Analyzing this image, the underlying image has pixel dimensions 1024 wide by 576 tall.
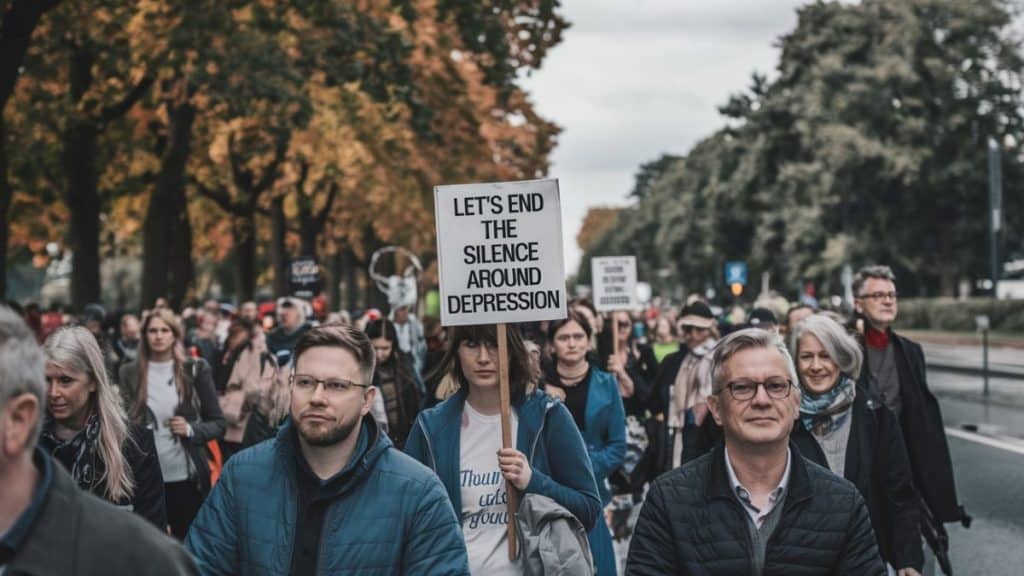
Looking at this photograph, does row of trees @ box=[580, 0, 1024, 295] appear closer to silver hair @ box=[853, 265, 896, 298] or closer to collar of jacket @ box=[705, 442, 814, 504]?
silver hair @ box=[853, 265, 896, 298]

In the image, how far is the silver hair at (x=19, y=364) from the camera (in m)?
2.31

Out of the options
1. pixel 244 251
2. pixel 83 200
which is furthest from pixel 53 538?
pixel 244 251

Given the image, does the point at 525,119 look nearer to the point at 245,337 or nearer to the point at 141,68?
the point at 141,68

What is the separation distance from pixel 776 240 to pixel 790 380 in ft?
208

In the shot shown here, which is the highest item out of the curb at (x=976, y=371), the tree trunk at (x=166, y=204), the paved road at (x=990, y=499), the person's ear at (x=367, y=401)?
the tree trunk at (x=166, y=204)

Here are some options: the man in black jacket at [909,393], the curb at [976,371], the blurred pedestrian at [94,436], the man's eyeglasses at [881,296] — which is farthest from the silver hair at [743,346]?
the curb at [976,371]

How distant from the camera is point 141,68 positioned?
70.7 feet

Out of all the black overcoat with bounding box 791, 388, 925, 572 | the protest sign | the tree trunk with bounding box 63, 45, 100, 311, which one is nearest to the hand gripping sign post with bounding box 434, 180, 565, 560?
the black overcoat with bounding box 791, 388, 925, 572

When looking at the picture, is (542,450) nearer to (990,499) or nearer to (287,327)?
(287,327)

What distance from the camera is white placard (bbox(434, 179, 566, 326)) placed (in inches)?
248

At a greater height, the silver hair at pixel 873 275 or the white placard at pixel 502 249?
the white placard at pixel 502 249

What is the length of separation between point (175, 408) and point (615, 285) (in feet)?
28.8

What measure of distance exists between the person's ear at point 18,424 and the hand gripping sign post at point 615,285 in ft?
45.4

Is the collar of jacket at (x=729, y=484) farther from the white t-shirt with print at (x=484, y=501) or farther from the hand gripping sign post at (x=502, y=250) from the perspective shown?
the hand gripping sign post at (x=502, y=250)
